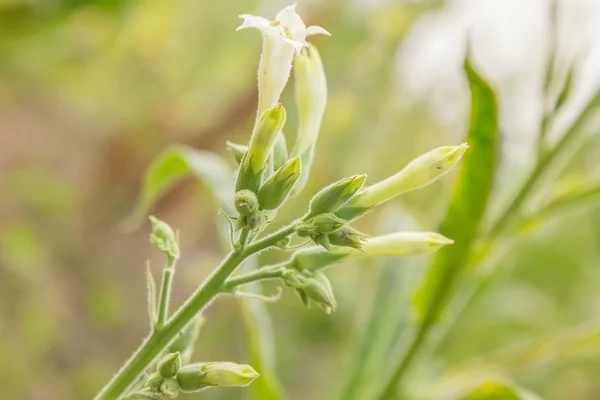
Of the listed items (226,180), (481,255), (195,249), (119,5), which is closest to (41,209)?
(195,249)

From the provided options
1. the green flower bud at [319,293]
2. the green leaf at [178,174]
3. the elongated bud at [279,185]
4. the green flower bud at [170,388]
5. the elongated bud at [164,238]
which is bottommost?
the green flower bud at [170,388]

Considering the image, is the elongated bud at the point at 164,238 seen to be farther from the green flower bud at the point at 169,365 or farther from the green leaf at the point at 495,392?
the green leaf at the point at 495,392

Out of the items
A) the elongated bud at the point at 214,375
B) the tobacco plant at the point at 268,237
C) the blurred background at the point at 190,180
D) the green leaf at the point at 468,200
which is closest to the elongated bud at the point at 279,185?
the tobacco plant at the point at 268,237

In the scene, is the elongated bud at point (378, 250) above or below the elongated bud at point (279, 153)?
below

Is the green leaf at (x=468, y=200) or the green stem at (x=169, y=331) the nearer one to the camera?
the green stem at (x=169, y=331)

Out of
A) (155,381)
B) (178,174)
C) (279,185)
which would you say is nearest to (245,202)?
(279,185)

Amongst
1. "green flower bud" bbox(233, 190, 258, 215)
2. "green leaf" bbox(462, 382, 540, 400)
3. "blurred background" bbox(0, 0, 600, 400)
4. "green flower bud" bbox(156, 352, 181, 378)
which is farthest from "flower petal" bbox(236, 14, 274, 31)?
"blurred background" bbox(0, 0, 600, 400)

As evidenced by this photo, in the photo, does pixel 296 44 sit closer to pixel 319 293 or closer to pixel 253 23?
pixel 253 23
